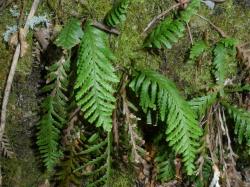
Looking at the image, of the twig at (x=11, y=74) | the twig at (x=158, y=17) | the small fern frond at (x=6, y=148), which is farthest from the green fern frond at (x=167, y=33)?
the small fern frond at (x=6, y=148)

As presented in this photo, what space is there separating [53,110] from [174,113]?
87cm

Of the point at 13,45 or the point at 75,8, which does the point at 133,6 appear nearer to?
the point at 75,8

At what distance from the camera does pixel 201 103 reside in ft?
9.51

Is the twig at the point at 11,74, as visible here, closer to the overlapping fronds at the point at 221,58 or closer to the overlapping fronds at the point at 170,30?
the overlapping fronds at the point at 170,30

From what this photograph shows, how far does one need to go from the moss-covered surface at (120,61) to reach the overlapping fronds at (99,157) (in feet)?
0.86

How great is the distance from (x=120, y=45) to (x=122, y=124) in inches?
22.4

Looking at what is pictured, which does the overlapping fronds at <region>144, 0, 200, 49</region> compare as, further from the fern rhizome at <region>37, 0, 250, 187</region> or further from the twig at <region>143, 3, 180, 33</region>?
the twig at <region>143, 3, 180, 33</region>

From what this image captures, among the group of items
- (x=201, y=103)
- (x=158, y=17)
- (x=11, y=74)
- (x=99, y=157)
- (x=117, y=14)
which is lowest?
(x=99, y=157)

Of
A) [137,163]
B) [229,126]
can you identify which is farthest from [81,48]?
[229,126]

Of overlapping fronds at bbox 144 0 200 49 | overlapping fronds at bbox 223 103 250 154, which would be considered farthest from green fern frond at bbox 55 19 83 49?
overlapping fronds at bbox 223 103 250 154

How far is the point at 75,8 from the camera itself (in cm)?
291

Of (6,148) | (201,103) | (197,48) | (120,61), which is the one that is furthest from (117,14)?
(6,148)

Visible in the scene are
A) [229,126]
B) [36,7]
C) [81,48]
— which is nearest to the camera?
[81,48]

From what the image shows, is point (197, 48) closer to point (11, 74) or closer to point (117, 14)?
point (117, 14)
